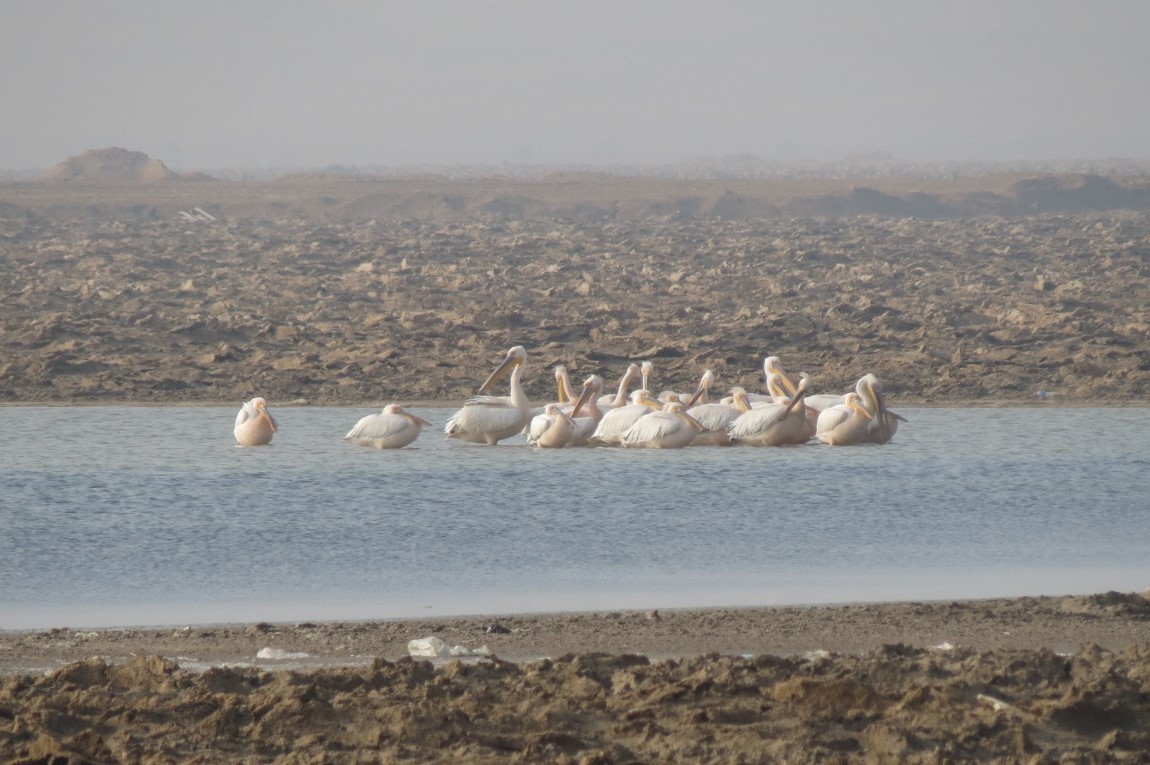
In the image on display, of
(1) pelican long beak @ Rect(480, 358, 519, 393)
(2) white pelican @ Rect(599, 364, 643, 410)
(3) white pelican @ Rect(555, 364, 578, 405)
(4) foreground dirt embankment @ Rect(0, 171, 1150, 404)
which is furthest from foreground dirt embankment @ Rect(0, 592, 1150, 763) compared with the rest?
(4) foreground dirt embankment @ Rect(0, 171, 1150, 404)

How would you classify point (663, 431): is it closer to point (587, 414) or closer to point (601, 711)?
point (587, 414)

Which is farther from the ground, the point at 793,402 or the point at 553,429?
the point at 793,402

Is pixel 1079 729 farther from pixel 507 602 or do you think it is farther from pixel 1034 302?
pixel 1034 302

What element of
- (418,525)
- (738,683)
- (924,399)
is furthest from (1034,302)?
(738,683)

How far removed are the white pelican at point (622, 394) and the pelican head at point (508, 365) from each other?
0.79 m

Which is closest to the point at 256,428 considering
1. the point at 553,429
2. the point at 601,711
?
the point at 553,429

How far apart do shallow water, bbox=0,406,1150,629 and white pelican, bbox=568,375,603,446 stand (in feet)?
1.47

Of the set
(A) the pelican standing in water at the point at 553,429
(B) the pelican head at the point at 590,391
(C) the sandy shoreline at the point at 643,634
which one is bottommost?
(A) the pelican standing in water at the point at 553,429

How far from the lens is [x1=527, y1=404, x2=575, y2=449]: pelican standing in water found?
12953 millimetres

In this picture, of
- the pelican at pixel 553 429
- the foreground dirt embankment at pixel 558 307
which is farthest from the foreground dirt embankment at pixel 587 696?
the foreground dirt embankment at pixel 558 307

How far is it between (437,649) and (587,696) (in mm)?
980

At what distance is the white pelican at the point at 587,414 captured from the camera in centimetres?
1321

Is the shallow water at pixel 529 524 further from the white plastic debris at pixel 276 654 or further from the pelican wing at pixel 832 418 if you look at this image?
the white plastic debris at pixel 276 654

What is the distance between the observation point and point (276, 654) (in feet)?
19.9
